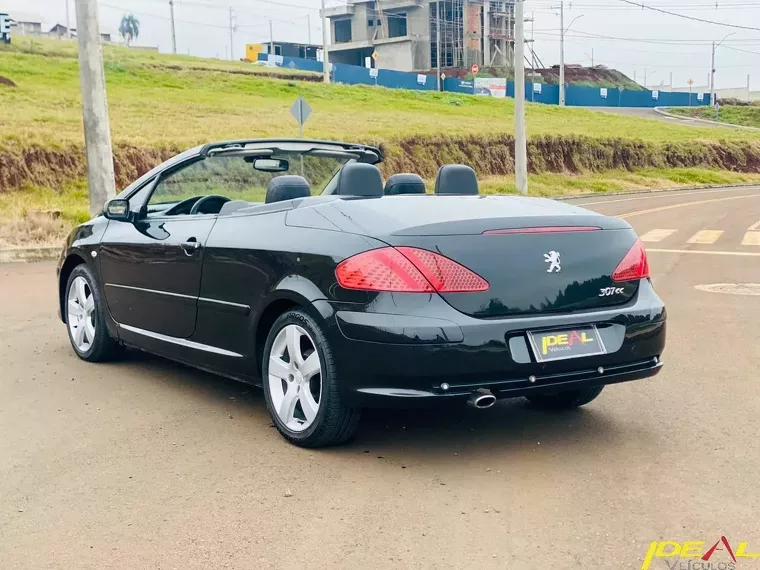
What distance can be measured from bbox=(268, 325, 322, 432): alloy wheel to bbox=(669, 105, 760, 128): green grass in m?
93.4

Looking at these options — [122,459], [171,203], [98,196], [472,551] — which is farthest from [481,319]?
[98,196]

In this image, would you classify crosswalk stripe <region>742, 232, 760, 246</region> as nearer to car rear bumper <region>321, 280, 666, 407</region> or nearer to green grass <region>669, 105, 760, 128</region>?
car rear bumper <region>321, 280, 666, 407</region>

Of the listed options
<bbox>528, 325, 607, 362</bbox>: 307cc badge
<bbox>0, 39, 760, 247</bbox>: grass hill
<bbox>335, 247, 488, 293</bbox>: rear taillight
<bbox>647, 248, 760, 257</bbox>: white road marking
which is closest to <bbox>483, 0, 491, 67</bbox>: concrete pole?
<bbox>0, 39, 760, 247</bbox>: grass hill

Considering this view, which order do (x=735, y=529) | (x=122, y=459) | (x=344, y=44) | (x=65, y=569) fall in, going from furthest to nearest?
(x=344, y=44) → (x=122, y=459) → (x=735, y=529) → (x=65, y=569)

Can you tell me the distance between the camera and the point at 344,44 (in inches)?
4481

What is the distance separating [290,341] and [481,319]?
1020 millimetres

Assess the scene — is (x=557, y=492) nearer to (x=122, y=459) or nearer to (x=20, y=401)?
(x=122, y=459)

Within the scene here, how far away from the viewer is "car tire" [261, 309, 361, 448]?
4.51 metres

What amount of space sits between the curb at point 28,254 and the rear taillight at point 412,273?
465 inches

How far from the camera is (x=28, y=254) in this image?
1504 cm

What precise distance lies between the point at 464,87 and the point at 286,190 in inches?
3495

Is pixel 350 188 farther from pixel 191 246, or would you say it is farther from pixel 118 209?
pixel 118 209

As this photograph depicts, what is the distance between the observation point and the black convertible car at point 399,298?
429cm
